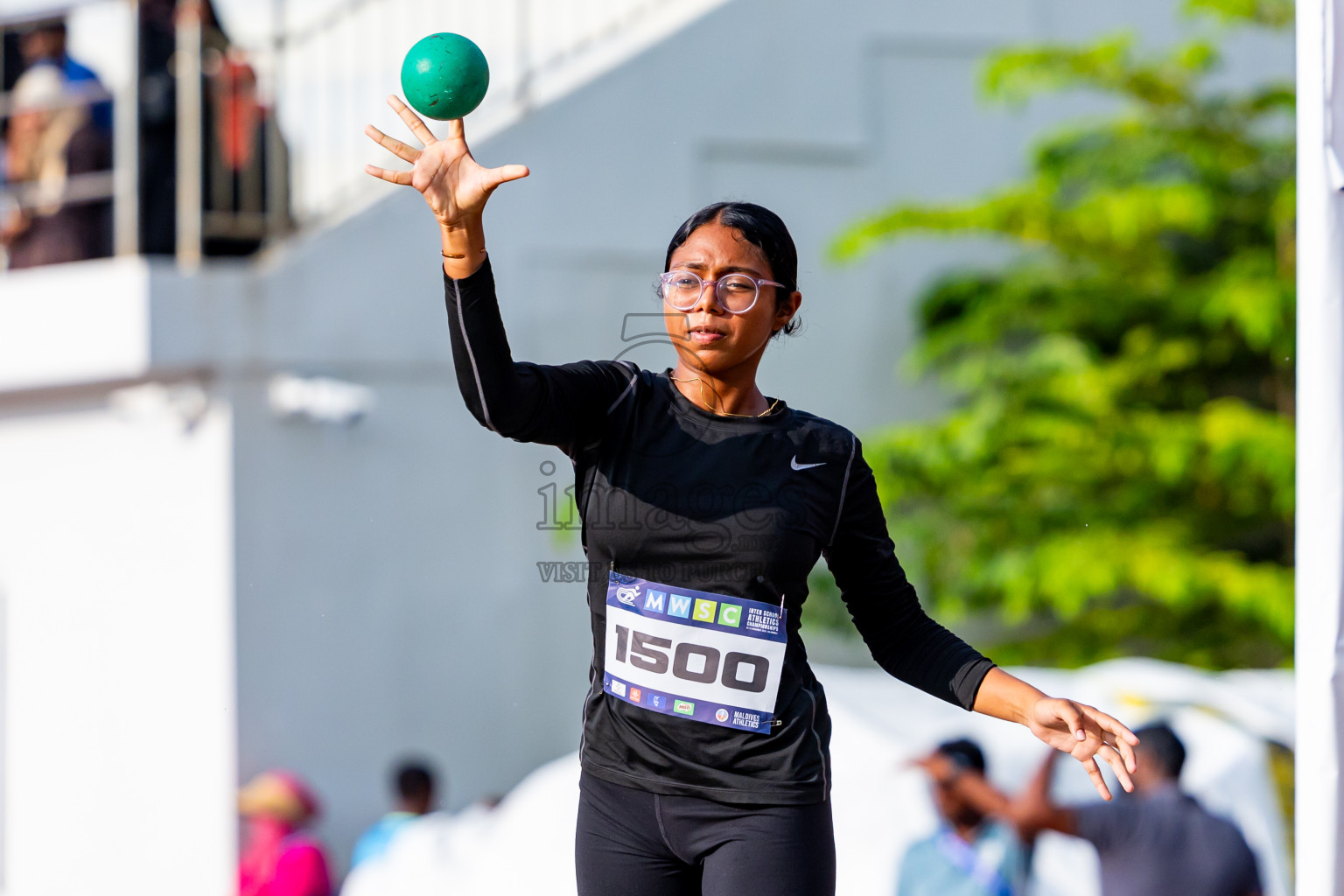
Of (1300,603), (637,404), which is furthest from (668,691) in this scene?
(1300,603)

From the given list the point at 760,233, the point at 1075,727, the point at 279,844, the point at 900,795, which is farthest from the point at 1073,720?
the point at 279,844

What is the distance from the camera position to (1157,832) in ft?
13.7

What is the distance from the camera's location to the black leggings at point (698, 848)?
6.64ft

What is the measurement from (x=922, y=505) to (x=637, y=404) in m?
6.09

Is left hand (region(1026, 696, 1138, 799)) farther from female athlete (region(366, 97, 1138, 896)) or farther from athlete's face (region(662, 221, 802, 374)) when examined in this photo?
athlete's face (region(662, 221, 802, 374))

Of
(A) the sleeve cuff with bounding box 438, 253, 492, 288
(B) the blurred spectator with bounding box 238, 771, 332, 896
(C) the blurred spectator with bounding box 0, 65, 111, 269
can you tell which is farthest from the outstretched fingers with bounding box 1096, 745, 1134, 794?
(C) the blurred spectator with bounding box 0, 65, 111, 269

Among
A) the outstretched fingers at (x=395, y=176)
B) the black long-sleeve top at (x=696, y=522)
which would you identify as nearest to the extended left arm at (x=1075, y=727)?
the black long-sleeve top at (x=696, y=522)

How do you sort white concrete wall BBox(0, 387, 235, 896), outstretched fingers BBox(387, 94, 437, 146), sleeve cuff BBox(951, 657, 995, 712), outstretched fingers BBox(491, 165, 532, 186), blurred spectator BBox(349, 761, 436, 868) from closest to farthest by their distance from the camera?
outstretched fingers BBox(491, 165, 532, 186)
outstretched fingers BBox(387, 94, 437, 146)
sleeve cuff BBox(951, 657, 995, 712)
blurred spectator BBox(349, 761, 436, 868)
white concrete wall BBox(0, 387, 235, 896)

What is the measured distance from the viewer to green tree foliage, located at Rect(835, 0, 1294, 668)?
7438 mm

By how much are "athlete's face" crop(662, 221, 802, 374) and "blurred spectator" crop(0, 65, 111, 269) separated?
20.1 ft

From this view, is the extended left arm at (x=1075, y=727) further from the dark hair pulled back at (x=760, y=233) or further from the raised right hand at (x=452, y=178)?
the raised right hand at (x=452, y=178)

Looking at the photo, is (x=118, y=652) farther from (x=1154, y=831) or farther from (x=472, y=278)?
(x=472, y=278)

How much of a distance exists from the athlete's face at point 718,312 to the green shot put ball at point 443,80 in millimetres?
372

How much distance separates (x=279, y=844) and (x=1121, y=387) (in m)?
4.83
